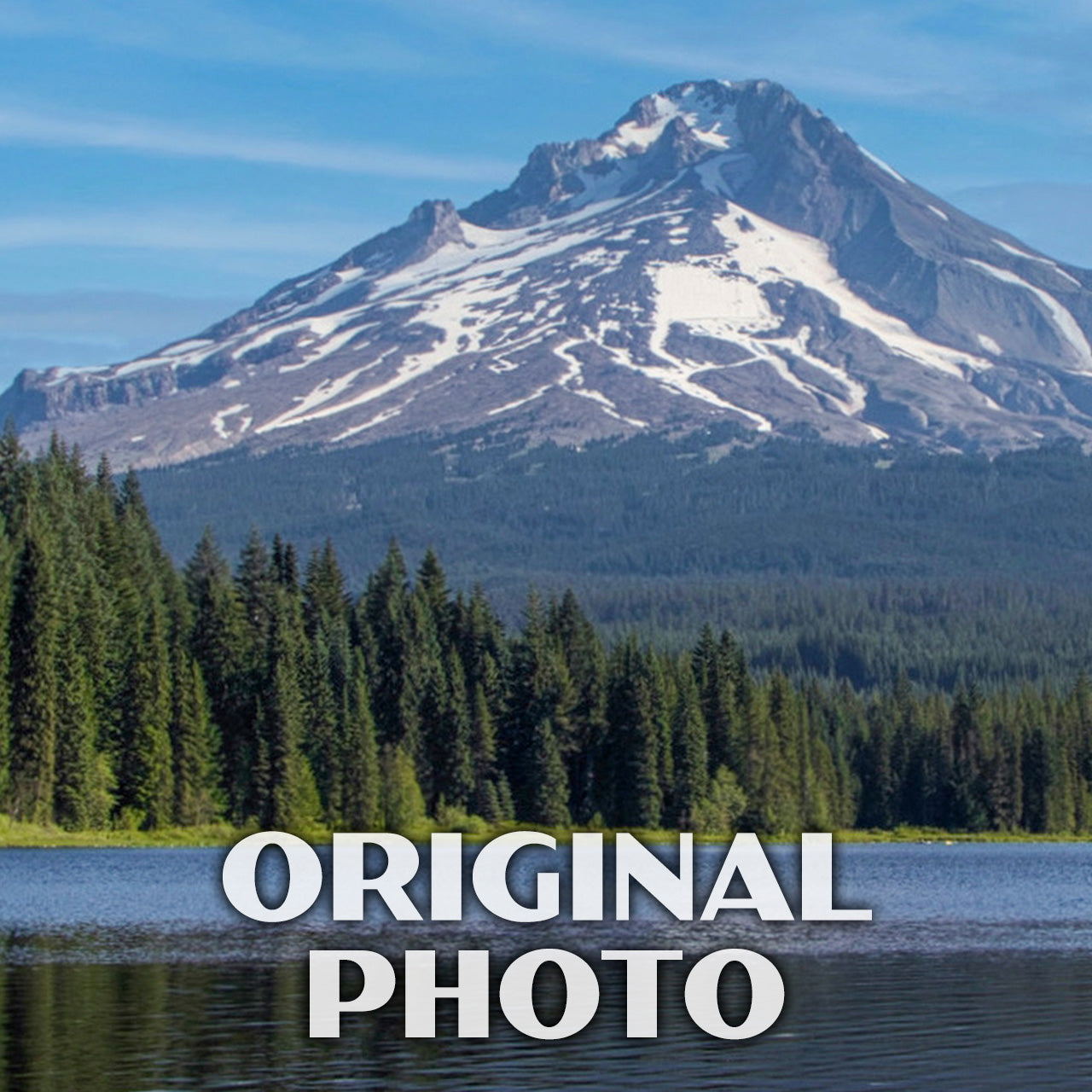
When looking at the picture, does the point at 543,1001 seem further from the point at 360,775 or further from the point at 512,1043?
the point at 360,775

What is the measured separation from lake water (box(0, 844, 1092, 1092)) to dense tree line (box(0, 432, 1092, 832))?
3410 cm

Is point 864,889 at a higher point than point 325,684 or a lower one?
lower

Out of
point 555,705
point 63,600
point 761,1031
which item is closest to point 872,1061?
point 761,1031

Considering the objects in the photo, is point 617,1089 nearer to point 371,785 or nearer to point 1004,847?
point 371,785

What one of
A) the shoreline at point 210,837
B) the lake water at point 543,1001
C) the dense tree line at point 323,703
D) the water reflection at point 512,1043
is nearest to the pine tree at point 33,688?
the dense tree line at point 323,703

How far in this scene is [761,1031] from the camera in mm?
50188

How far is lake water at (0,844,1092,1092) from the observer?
44.6 m

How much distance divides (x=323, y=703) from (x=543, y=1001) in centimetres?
8575

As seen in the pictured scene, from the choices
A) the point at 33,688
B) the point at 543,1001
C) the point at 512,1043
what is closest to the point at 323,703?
the point at 33,688

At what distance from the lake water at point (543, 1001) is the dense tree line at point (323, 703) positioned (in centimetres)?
3410

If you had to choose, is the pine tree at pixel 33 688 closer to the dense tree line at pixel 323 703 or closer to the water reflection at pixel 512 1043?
the dense tree line at pixel 323 703

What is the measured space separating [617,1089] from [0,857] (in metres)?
68.2

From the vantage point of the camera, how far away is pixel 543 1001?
5488 centimetres

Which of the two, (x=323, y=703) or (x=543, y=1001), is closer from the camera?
(x=543, y=1001)
